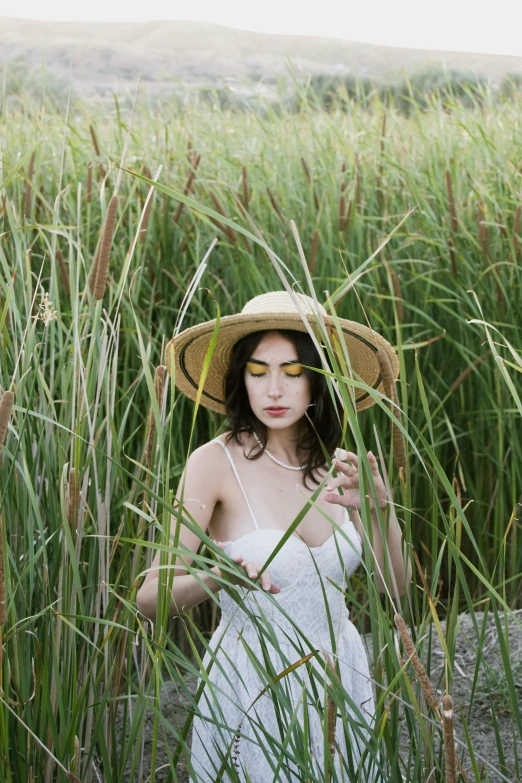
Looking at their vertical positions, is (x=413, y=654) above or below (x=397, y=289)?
below

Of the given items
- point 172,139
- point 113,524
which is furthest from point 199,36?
point 113,524

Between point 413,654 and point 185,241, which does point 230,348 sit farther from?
point 413,654

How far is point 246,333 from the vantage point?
200 centimetres

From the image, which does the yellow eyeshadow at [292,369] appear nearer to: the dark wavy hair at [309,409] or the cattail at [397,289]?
the dark wavy hair at [309,409]

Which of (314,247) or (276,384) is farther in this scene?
(314,247)

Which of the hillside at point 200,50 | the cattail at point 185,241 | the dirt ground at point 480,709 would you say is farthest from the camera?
the hillside at point 200,50

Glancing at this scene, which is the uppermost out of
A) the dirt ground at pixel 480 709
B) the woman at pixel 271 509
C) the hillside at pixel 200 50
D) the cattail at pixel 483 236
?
the hillside at pixel 200 50

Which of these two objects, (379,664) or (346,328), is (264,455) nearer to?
(346,328)

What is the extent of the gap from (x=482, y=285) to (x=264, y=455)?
1479 millimetres

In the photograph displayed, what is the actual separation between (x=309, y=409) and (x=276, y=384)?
21 cm

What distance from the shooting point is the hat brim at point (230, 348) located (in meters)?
1.86

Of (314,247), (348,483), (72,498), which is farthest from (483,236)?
(72,498)

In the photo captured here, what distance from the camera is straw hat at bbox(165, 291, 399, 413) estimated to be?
6.07 feet

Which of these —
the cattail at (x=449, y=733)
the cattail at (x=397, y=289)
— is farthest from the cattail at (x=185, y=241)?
the cattail at (x=449, y=733)
